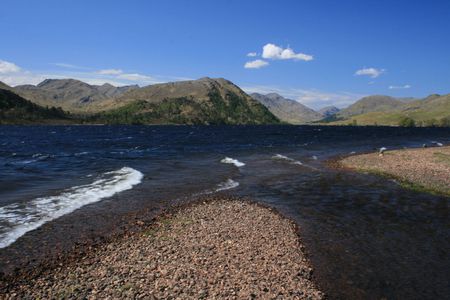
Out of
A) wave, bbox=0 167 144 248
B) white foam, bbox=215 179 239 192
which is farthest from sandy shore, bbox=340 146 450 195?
wave, bbox=0 167 144 248

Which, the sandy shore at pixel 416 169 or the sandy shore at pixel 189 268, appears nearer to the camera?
the sandy shore at pixel 189 268

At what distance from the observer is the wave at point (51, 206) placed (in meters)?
24.6

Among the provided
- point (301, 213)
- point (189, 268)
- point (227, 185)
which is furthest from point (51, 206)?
point (301, 213)

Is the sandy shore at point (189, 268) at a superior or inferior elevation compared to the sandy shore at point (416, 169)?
inferior

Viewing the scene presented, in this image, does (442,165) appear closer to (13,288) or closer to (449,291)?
(449,291)

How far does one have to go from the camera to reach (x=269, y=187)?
41875mm

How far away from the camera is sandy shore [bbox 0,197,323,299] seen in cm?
1505

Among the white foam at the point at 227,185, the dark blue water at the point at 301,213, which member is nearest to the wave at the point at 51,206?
the dark blue water at the point at 301,213

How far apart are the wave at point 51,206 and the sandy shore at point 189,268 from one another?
7556mm

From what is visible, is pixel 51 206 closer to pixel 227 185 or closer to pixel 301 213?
pixel 227 185

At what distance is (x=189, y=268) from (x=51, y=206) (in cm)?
1920

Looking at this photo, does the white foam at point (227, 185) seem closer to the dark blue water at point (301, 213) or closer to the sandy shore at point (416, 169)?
the dark blue water at point (301, 213)

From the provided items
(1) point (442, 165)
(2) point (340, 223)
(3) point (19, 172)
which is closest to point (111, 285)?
(2) point (340, 223)

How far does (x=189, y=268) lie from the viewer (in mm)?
17266
